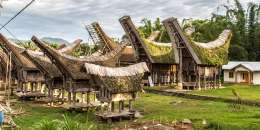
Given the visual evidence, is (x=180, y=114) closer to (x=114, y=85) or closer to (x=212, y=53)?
(x=114, y=85)

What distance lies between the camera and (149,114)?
74.4 ft

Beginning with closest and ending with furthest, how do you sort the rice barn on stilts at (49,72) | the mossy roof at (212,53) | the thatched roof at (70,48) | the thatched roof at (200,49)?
the rice barn on stilts at (49,72), the thatched roof at (70,48), the thatched roof at (200,49), the mossy roof at (212,53)

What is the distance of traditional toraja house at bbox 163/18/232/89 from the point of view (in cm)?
3556

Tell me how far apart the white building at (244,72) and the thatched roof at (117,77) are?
23.8 m

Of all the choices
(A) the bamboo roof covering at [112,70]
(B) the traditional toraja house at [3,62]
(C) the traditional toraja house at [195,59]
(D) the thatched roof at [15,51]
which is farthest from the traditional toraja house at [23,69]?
(C) the traditional toraja house at [195,59]

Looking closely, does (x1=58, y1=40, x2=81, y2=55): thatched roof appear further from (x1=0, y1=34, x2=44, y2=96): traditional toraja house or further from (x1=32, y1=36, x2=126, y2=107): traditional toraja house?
(x1=32, y1=36, x2=126, y2=107): traditional toraja house

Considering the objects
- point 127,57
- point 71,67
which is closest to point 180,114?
point 71,67

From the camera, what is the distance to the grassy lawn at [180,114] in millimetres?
19581

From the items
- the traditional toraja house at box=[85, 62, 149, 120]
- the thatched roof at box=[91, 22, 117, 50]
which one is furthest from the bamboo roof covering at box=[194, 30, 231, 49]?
the traditional toraja house at box=[85, 62, 149, 120]

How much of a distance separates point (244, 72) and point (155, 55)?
1127cm

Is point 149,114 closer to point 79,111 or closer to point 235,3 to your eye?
point 79,111

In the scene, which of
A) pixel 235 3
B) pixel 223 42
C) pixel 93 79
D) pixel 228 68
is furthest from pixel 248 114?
pixel 235 3

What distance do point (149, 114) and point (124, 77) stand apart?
2704 millimetres

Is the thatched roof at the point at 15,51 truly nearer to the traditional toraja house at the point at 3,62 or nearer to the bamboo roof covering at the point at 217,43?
the traditional toraja house at the point at 3,62
